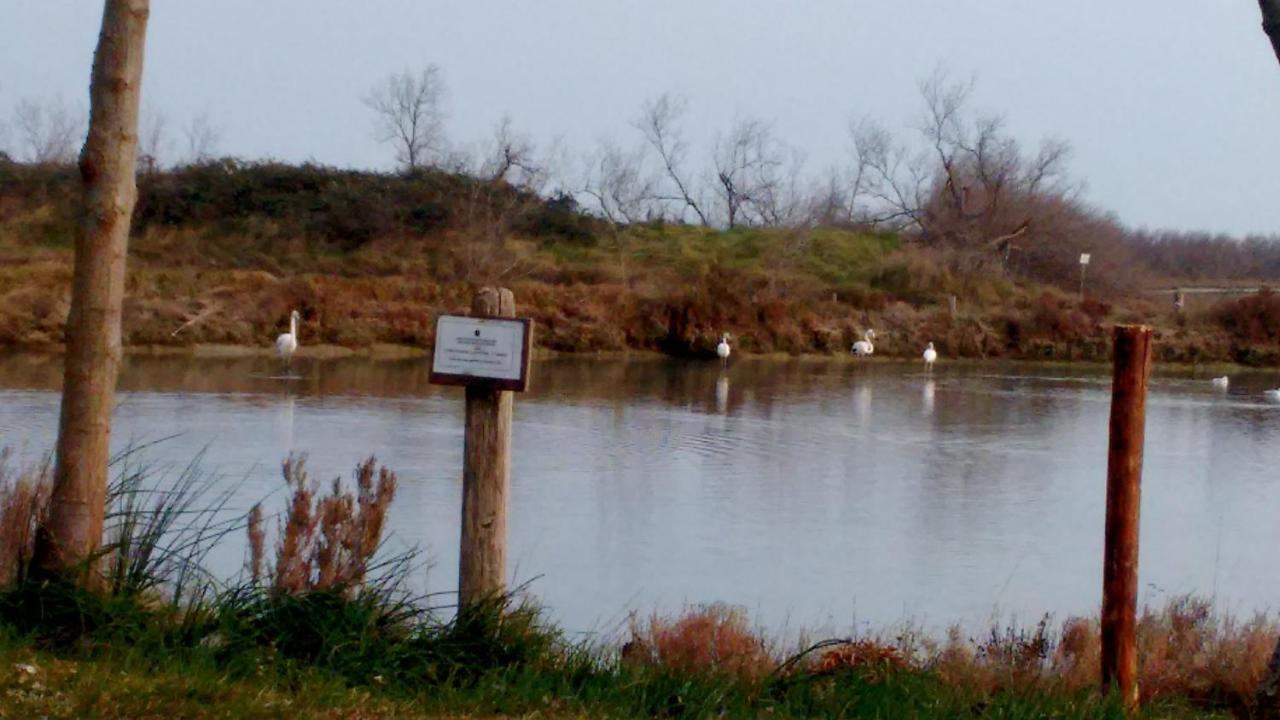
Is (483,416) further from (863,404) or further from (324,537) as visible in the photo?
(863,404)

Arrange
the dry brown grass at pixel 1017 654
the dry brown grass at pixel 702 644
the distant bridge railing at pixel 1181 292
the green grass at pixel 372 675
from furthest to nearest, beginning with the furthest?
the distant bridge railing at pixel 1181 292
the dry brown grass at pixel 1017 654
the dry brown grass at pixel 702 644
the green grass at pixel 372 675

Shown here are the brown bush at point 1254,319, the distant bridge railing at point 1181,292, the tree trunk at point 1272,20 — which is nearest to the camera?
the tree trunk at point 1272,20

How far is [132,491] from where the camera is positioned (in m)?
6.06

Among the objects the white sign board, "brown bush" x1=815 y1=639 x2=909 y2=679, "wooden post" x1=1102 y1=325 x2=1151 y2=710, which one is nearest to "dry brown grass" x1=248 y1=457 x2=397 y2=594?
the white sign board

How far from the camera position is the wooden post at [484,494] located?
612 cm

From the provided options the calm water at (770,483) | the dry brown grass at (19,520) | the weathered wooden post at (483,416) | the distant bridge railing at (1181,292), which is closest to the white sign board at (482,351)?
the weathered wooden post at (483,416)

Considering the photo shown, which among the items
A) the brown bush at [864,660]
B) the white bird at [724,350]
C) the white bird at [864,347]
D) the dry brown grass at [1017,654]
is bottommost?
the dry brown grass at [1017,654]

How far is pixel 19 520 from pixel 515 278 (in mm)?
36415

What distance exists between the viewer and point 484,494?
6.14 metres

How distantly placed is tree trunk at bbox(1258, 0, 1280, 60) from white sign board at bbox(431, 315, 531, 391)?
3298 millimetres

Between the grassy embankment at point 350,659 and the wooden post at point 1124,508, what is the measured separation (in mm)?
237

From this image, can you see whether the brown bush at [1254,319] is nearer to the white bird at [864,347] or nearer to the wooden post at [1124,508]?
the white bird at [864,347]

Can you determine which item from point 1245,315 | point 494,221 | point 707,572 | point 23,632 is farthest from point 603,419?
point 1245,315

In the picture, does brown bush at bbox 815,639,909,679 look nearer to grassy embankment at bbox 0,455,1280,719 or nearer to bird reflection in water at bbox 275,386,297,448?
grassy embankment at bbox 0,455,1280,719
